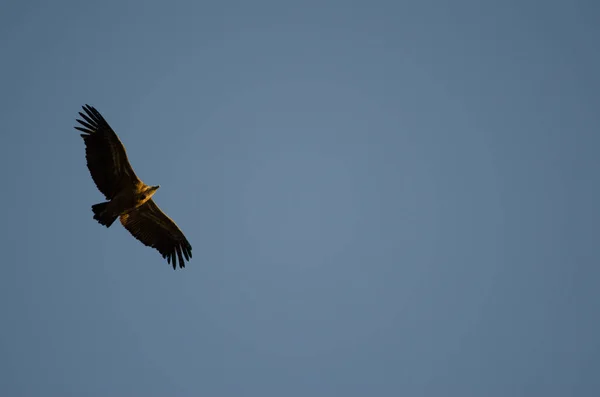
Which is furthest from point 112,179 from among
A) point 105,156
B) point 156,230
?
point 156,230

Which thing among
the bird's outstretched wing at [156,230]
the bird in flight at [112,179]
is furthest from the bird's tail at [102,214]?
the bird's outstretched wing at [156,230]

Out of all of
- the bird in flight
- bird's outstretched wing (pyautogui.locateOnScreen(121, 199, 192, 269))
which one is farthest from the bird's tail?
bird's outstretched wing (pyautogui.locateOnScreen(121, 199, 192, 269))

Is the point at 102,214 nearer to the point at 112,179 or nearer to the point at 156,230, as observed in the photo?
the point at 112,179

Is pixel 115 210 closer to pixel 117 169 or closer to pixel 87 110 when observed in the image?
pixel 117 169

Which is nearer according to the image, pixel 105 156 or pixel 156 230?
pixel 105 156

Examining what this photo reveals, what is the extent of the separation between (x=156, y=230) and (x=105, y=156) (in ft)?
14.3

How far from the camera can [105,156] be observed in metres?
20.0

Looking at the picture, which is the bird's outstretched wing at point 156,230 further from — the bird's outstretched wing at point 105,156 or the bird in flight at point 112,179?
the bird's outstretched wing at point 105,156

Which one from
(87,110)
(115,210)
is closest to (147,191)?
(115,210)

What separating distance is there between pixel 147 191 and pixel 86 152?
8.20 feet

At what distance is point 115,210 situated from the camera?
67.9 feet

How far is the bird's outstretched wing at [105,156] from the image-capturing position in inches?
773

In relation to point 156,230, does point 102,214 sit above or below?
below

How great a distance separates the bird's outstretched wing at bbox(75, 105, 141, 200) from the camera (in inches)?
773
